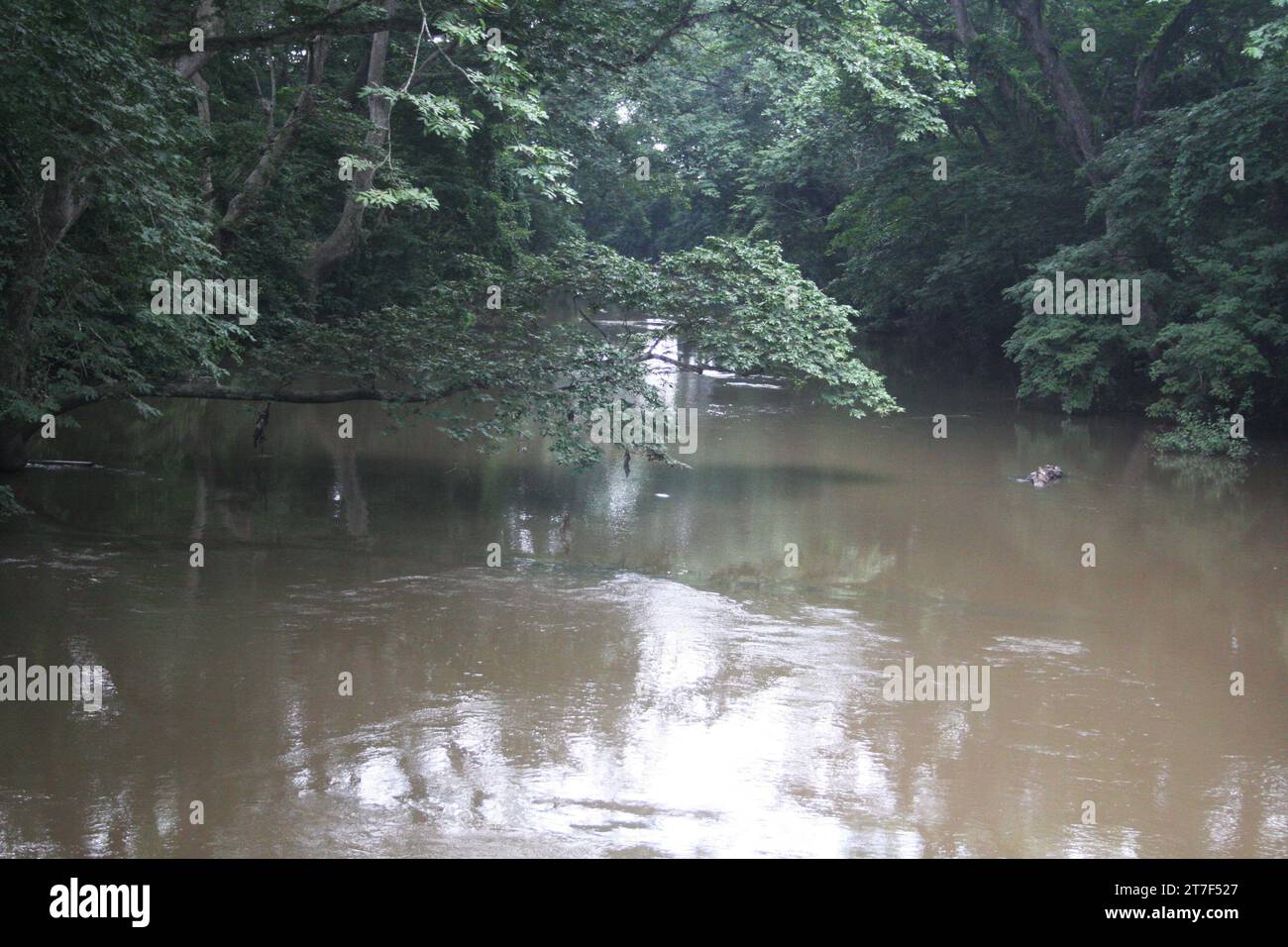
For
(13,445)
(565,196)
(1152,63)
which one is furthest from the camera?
(1152,63)

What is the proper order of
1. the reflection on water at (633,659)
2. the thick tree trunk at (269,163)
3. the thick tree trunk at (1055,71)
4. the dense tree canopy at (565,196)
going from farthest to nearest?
1. the thick tree trunk at (1055,71)
2. the thick tree trunk at (269,163)
3. the dense tree canopy at (565,196)
4. the reflection on water at (633,659)

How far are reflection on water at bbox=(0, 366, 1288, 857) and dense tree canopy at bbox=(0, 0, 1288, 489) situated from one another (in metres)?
1.31

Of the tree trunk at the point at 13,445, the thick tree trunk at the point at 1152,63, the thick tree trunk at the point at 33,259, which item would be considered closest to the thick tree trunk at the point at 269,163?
the tree trunk at the point at 13,445

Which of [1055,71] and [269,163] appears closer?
[269,163]

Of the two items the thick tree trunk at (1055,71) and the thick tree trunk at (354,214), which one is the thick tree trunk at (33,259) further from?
the thick tree trunk at (1055,71)

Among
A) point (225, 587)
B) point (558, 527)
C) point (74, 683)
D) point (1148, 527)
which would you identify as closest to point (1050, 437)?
point (1148, 527)

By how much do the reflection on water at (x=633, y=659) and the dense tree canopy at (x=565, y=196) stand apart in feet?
4.29

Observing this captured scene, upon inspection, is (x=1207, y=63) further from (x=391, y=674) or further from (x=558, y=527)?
(x=391, y=674)

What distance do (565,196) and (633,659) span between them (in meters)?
6.96

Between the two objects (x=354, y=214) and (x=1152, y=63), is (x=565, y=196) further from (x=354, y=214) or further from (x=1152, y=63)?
(x=1152, y=63)

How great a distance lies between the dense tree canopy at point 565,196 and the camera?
8695mm

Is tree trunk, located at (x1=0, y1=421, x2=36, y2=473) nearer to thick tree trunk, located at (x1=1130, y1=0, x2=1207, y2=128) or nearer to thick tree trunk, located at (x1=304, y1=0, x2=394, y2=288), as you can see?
thick tree trunk, located at (x1=304, y1=0, x2=394, y2=288)

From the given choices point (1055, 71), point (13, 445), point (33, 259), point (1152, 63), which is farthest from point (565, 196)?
point (1152, 63)

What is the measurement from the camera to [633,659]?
7727 millimetres
